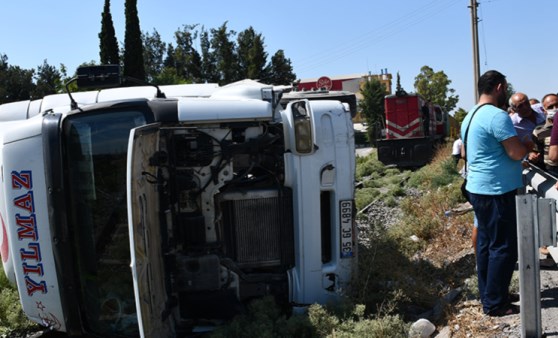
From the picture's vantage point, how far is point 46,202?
4.43 meters

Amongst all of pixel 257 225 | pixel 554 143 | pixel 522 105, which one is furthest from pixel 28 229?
pixel 522 105

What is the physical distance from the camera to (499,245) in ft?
14.2

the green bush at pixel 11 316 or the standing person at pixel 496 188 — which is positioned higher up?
the standing person at pixel 496 188

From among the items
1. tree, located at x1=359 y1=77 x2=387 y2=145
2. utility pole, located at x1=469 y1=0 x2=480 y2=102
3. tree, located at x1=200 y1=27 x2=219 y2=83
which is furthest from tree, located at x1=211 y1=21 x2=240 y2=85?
utility pole, located at x1=469 y1=0 x2=480 y2=102

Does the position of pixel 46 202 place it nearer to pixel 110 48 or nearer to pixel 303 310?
pixel 303 310

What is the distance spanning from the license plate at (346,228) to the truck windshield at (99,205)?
1.81 metres

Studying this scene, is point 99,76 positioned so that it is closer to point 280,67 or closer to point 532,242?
point 532,242

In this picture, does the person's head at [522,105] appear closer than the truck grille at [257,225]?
No

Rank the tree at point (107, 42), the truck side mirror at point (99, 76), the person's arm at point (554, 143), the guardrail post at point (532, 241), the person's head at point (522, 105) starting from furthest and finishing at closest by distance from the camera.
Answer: the tree at point (107, 42), the person's head at point (522, 105), the truck side mirror at point (99, 76), the person's arm at point (554, 143), the guardrail post at point (532, 241)

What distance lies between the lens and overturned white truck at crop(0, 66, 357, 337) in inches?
176

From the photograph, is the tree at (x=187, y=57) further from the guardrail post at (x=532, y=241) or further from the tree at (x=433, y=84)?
the guardrail post at (x=532, y=241)

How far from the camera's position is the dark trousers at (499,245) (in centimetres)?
429

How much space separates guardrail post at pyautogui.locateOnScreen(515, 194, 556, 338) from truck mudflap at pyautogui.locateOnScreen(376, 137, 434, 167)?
16.7 meters

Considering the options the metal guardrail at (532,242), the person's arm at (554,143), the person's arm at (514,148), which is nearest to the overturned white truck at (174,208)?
the person's arm at (514,148)
